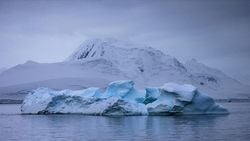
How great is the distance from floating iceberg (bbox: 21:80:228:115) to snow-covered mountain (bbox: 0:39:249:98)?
4997 cm

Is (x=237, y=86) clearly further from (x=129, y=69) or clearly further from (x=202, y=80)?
(x=129, y=69)

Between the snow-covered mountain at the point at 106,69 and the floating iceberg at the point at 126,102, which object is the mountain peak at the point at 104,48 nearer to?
the snow-covered mountain at the point at 106,69

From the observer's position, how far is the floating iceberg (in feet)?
96.8

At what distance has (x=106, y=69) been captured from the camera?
97875mm

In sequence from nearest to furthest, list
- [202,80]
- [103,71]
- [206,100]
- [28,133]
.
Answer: [28,133] < [206,100] < [103,71] < [202,80]

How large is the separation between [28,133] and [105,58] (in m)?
79.9

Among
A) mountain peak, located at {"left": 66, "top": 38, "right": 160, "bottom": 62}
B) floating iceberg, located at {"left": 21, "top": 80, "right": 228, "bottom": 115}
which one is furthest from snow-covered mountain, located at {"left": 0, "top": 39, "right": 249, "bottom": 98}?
floating iceberg, located at {"left": 21, "top": 80, "right": 228, "bottom": 115}

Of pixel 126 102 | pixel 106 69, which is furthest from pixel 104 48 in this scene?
pixel 126 102

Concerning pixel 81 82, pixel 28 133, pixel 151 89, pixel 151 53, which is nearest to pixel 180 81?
pixel 151 53

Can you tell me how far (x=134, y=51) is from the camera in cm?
10262

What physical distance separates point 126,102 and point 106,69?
68.2 metres

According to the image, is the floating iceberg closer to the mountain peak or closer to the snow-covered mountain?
the snow-covered mountain

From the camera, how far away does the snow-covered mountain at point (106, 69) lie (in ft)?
293

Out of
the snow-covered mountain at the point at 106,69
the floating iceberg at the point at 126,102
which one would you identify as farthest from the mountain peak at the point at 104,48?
the floating iceberg at the point at 126,102
